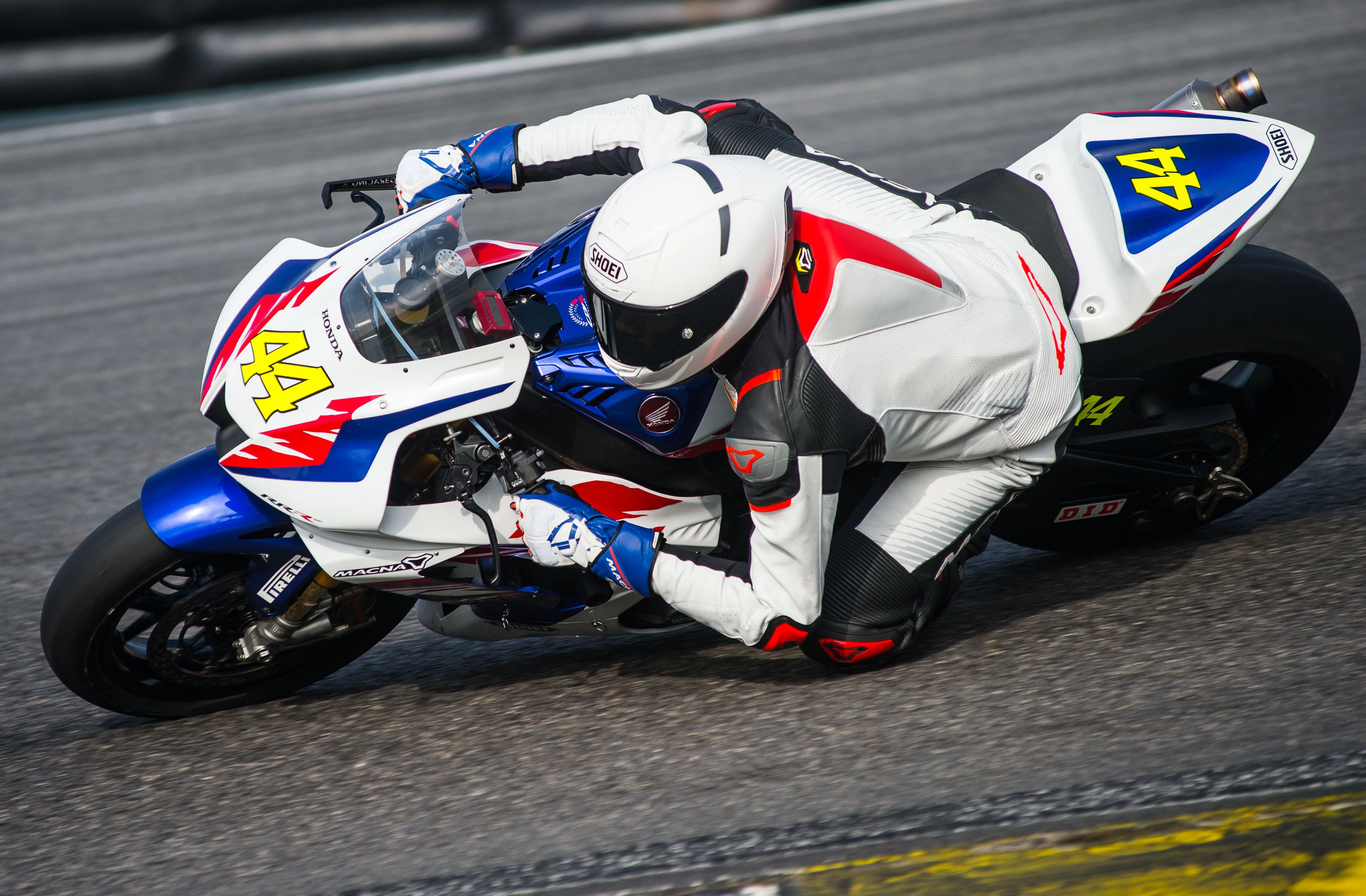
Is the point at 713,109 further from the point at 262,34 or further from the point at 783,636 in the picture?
the point at 262,34

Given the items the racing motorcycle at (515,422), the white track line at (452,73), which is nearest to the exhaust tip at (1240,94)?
the racing motorcycle at (515,422)

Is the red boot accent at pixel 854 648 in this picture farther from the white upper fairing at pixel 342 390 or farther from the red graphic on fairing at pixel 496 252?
the red graphic on fairing at pixel 496 252

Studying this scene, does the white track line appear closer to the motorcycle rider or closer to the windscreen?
the motorcycle rider

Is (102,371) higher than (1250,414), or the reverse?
(102,371)

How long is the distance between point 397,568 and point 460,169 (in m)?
1.04

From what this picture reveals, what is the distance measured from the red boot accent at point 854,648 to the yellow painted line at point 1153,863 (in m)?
0.67

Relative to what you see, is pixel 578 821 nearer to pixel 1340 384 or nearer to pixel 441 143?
pixel 1340 384

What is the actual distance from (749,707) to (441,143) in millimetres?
6962

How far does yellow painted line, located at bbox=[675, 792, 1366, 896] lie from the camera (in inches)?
90.5

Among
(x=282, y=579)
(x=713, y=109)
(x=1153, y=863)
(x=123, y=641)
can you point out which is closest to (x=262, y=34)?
(x=713, y=109)

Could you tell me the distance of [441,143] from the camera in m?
9.16

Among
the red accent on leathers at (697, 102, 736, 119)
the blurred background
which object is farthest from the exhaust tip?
the blurred background

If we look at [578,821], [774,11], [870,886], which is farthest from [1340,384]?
[774,11]

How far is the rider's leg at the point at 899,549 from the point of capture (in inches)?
120
